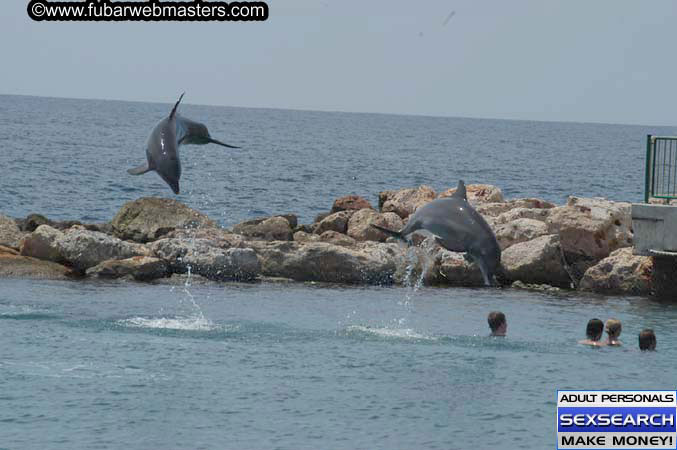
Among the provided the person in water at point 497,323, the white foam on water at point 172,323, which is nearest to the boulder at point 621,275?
the person in water at point 497,323

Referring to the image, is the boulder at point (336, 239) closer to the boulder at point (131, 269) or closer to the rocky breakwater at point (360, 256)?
the rocky breakwater at point (360, 256)

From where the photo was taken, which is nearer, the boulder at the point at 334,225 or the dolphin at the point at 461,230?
the dolphin at the point at 461,230

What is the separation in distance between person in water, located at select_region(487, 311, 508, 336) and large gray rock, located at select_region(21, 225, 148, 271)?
10759 millimetres

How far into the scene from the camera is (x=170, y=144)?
17.2 meters

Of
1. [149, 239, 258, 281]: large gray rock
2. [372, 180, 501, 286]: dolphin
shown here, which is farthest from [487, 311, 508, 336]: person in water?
[149, 239, 258, 281]: large gray rock

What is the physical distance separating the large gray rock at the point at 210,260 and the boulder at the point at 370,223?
375 centimetres

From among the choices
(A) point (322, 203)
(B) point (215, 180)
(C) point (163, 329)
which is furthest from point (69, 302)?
(B) point (215, 180)

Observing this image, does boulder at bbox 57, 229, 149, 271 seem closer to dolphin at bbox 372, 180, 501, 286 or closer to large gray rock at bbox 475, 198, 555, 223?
large gray rock at bbox 475, 198, 555, 223

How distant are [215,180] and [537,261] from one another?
46.0m

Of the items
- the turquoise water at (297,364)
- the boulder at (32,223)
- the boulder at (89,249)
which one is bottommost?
the turquoise water at (297,364)

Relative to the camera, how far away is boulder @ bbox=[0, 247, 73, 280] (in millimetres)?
29438

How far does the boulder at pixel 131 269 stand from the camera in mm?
29656

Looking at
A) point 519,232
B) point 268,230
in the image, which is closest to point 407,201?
point 268,230

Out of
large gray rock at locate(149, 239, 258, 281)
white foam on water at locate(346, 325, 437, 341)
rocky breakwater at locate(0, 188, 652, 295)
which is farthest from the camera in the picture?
large gray rock at locate(149, 239, 258, 281)
